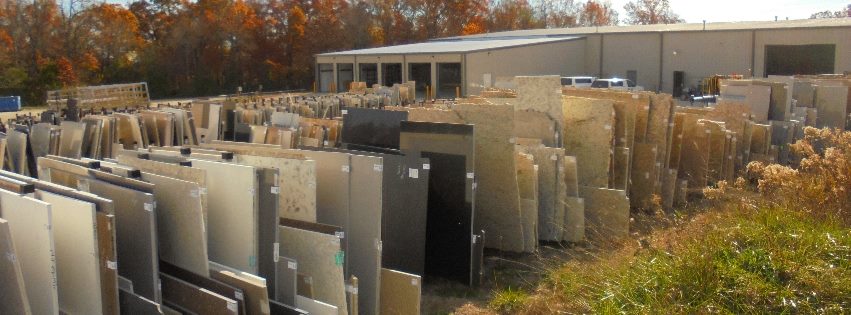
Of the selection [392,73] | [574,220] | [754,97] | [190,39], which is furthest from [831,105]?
[190,39]

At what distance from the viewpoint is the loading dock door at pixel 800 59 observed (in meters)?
32.5

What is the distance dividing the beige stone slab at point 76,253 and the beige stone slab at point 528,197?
4.60 metres

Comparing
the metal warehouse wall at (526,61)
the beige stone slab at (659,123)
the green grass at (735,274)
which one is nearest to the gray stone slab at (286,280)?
the green grass at (735,274)

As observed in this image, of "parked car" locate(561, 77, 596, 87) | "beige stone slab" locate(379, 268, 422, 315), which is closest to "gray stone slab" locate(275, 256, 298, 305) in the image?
"beige stone slab" locate(379, 268, 422, 315)

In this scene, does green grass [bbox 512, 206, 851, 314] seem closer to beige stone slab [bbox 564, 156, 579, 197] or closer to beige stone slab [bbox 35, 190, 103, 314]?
beige stone slab [bbox 564, 156, 579, 197]

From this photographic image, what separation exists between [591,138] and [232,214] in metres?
5.43

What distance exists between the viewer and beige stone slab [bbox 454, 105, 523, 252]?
768cm

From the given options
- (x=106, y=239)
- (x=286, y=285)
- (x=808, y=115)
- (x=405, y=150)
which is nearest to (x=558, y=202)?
(x=405, y=150)

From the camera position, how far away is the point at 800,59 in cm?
3438

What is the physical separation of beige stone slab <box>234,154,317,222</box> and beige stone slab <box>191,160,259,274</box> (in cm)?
65

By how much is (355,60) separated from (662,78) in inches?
522

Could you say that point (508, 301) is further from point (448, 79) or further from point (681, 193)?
point (448, 79)

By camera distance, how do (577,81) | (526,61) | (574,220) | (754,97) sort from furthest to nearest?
(526,61) < (577,81) < (754,97) < (574,220)

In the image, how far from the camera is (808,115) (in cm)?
1408
